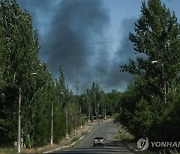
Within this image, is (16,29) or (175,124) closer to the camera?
(175,124)

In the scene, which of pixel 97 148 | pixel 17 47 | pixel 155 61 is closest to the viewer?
pixel 155 61

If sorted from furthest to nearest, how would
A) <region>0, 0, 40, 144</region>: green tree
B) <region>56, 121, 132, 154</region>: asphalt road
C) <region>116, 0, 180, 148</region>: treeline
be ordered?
<region>56, 121, 132, 154</region>: asphalt road → <region>0, 0, 40, 144</region>: green tree → <region>116, 0, 180, 148</region>: treeline

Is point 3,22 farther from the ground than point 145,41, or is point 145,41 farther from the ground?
point 3,22

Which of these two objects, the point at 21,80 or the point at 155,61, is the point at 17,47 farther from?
the point at 155,61

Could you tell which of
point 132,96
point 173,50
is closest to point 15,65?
point 173,50

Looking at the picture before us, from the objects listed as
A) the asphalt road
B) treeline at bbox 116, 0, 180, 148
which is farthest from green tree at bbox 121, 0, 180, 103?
the asphalt road

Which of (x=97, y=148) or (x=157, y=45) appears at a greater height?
(x=157, y=45)

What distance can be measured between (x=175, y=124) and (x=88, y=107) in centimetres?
15909

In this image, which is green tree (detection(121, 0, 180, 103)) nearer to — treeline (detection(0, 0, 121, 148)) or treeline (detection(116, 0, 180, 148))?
treeline (detection(116, 0, 180, 148))

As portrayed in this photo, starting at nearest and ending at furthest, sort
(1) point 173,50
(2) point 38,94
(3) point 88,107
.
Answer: (1) point 173,50 → (2) point 38,94 → (3) point 88,107

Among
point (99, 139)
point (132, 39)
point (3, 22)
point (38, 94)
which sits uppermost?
point (3, 22)

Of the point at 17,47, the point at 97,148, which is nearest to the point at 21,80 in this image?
the point at 17,47

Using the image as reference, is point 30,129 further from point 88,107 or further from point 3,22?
point 88,107

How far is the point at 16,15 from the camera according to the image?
51.5 meters
